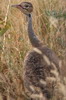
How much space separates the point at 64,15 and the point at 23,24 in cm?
195

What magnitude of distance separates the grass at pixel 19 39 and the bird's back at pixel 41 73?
0.14 meters

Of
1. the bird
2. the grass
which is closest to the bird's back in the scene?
the bird

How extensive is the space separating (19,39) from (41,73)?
1.62 metres

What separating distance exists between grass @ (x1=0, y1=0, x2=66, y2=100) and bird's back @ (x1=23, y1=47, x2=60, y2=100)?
14 centimetres

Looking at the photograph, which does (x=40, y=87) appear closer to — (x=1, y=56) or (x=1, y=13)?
(x=1, y=56)

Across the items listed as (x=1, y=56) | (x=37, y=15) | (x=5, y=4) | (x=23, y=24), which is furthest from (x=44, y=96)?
(x=5, y=4)

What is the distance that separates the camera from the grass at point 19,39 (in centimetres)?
455

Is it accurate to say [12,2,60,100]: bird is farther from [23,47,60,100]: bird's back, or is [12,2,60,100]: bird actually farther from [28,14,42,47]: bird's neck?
[28,14,42,47]: bird's neck

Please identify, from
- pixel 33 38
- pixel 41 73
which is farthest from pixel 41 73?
pixel 33 38

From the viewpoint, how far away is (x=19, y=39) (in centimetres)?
538

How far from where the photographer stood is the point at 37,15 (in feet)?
19.7

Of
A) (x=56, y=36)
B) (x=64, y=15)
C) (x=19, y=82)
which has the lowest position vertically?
(x=19, y=82)

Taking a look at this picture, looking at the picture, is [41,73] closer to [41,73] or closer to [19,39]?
[41,73]

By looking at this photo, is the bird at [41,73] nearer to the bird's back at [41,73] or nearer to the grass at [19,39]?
the bird's back at [41,73]
